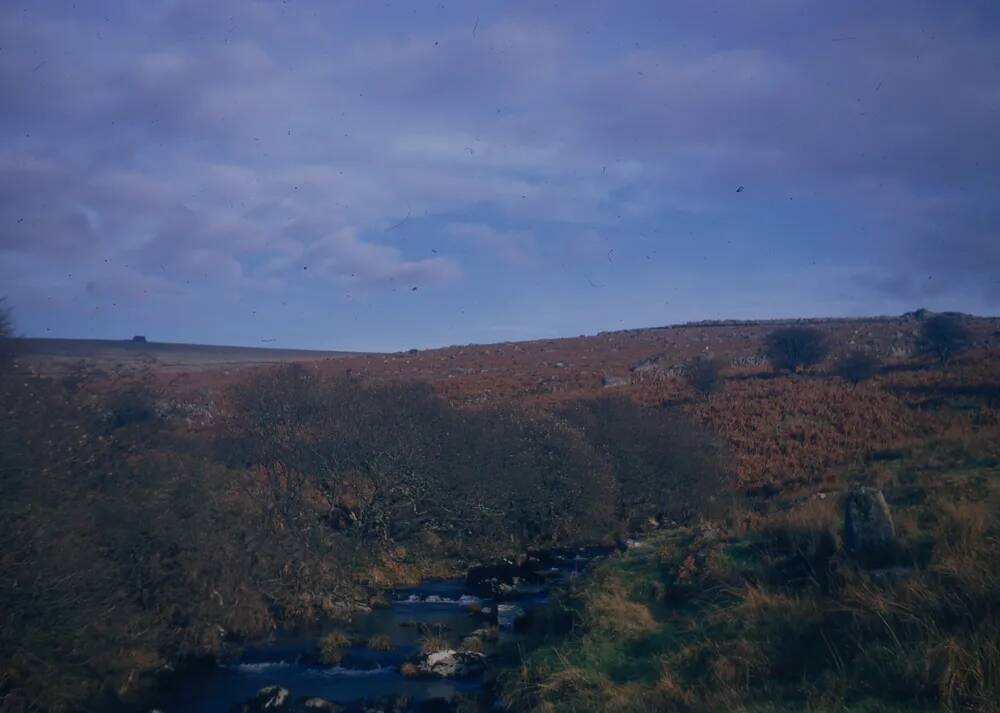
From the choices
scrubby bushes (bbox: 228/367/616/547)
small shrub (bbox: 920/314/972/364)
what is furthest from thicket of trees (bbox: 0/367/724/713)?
small shrub (bbox: 920/314/972/364)

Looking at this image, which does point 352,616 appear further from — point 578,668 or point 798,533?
point 798,533

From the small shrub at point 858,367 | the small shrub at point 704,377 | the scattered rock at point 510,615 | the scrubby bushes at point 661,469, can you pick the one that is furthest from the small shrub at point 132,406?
the small shrub at point 858,367

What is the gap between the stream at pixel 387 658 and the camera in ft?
49.0

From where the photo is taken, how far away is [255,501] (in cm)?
2083

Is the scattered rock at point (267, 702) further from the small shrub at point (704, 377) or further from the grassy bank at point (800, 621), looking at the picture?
the small shrub at point (704, 377)

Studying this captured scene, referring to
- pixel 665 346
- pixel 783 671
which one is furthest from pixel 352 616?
pixel 665 346

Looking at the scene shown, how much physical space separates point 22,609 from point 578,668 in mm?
8316

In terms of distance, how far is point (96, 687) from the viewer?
1341 centimetres

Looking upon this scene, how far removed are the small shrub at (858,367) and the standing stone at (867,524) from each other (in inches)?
1351

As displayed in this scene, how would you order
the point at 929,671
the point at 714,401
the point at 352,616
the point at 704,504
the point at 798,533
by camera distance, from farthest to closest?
the point at 714,401, the point at 704,504, the point at 352,616, the point at 798,533, the point at 929,671

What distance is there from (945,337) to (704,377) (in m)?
16.3

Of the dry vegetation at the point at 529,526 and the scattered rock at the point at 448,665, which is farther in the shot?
the scattered rock at the point at 448,665

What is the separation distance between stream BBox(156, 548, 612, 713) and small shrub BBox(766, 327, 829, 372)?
36.5m

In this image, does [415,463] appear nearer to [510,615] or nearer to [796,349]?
[510,615]
